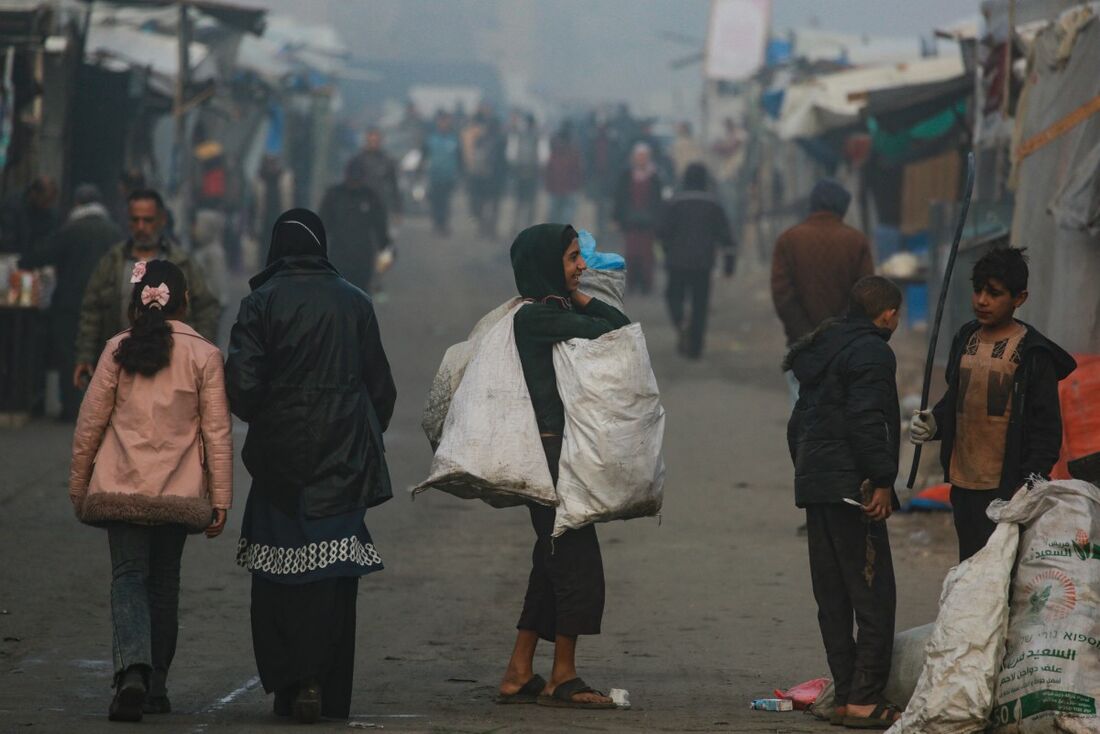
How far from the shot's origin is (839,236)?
10.5 metres

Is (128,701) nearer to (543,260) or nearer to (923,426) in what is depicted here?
(543,260)

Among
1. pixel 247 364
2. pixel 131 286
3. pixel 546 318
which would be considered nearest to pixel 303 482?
pixel 247 364

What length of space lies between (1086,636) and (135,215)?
18.1 feet

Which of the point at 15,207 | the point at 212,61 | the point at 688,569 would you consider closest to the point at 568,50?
the point at 212,61

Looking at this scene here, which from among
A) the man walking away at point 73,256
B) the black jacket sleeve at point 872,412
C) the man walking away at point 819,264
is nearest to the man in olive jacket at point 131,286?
the man walking away at point 73,256

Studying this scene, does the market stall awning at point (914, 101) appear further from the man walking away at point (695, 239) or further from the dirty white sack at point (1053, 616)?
the dirty white sack at point (1053, 616)

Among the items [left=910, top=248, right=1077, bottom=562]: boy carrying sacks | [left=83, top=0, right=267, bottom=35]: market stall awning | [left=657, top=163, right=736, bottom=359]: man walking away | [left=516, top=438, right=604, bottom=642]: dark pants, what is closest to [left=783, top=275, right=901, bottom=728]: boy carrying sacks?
[left=910, top=248, right=1077, bottom=562]: boy carrying sacks

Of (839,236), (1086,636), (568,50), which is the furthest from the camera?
(568,50)

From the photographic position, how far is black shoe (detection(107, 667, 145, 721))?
18.7 feet

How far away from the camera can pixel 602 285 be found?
666 cm

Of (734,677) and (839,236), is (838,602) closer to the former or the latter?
(734,677)

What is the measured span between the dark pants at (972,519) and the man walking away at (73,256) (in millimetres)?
8115

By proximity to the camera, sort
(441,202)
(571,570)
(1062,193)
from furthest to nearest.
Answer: (441,202), (1062,193), (571,570)

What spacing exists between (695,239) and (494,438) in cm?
1200
